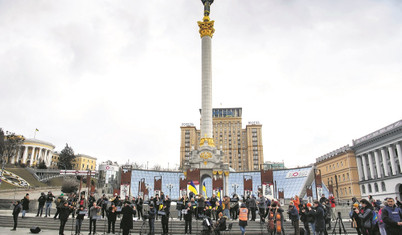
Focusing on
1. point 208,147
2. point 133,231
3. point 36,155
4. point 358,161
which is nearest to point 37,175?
point 36,155

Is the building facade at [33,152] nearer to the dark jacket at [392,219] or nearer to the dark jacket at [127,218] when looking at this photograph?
the dark jacket at [127,218]

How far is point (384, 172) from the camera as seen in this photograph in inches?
2254

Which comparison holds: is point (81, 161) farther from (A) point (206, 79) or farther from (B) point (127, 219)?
(B) point (127, 219)

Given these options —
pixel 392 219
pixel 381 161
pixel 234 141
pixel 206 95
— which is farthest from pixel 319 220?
pixel 234 141

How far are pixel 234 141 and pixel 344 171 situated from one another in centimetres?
7151

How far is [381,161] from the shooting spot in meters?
59.1

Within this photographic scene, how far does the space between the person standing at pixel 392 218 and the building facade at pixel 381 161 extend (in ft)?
167

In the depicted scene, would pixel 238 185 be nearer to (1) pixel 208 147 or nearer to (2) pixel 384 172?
(1) pixel 208 147

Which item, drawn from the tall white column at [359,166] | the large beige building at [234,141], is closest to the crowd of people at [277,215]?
the tall white column at [359,166]

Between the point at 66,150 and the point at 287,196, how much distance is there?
216 feet

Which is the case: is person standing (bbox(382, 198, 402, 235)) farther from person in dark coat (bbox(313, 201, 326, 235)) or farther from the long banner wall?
the long banner wall

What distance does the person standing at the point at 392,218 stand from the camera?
29.3ft

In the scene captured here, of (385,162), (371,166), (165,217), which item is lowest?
(165,217)

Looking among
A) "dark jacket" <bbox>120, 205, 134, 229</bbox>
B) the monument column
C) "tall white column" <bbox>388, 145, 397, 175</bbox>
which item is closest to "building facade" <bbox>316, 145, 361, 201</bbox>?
"tall white column" <bbox>388, 145, 397, 175</bbox>
